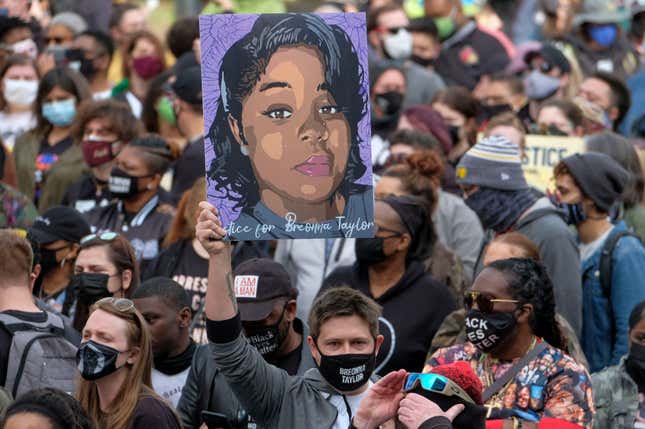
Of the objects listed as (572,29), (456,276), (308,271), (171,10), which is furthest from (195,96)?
(171,10)

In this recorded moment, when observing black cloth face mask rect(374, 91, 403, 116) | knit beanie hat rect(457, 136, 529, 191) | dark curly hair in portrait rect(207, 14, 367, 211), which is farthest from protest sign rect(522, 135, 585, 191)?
dark curly hair in portrait rect(207, 14, 367, 211)

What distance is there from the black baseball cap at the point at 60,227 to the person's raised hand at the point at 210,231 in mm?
2966

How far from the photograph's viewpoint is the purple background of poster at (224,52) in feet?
18.6

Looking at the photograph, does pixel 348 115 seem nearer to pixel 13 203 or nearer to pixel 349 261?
pixel 349 261

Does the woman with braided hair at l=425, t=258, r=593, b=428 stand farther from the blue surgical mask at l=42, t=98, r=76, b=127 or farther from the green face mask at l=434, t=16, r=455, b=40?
the green face mask at l=434, t=16, r=455, b=40

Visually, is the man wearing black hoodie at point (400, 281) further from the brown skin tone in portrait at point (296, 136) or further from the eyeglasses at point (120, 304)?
the brown skin tone in portrait at point (296, 136)

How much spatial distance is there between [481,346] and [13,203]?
4.28 m

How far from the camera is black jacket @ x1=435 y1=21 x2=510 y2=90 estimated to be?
46.0ft

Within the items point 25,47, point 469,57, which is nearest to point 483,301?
point 25,47

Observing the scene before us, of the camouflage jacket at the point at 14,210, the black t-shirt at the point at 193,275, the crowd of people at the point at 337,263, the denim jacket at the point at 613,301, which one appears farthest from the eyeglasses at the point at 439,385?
the camouflage jacket at the point at 14,210

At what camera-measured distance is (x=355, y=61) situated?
19.2 feet

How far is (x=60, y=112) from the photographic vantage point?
11.1 metres

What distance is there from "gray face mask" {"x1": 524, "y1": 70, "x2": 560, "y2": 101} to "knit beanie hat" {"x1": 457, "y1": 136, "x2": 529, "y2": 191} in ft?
13.2

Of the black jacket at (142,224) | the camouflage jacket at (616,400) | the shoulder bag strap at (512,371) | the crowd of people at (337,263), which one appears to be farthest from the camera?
the black jacket at (142,224)
